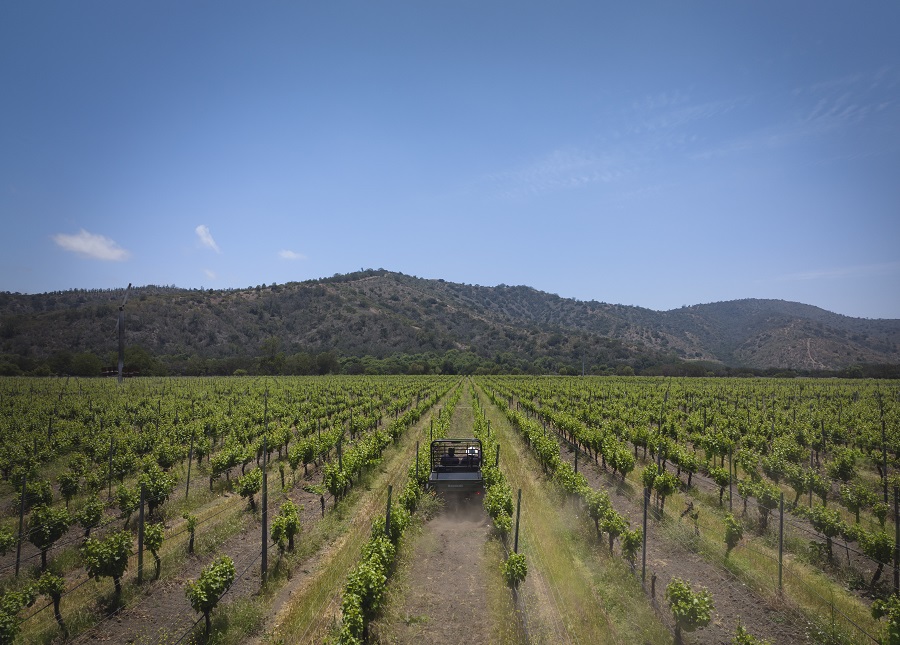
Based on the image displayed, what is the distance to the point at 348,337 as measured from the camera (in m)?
129

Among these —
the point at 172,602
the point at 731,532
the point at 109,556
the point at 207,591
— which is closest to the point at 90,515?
the point at 109,556

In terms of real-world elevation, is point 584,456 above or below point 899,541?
below

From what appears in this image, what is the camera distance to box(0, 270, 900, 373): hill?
9744 cm

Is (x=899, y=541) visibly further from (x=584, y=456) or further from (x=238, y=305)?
(x=238, y=305)

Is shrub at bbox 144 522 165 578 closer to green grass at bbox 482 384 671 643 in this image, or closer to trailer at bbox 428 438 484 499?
trailer at bbox 428 438 484 499

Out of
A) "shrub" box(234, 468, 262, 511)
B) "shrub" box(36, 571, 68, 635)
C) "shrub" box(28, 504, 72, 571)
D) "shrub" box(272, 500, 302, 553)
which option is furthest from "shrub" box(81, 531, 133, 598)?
"shrub" box(234, 468, 262, 511)

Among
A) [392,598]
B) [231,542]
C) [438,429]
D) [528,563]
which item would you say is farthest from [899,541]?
[438,429]

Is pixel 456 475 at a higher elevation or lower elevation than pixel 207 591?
higher

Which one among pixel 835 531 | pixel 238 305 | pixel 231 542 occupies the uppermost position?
pixel 238 305

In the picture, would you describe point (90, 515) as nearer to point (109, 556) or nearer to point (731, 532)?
point (109, 556)

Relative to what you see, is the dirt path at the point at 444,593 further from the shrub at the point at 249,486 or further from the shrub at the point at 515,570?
the shrub at the point at 249,486

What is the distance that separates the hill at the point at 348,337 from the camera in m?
97.4

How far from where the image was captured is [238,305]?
436 feet

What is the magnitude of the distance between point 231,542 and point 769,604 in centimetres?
1377
